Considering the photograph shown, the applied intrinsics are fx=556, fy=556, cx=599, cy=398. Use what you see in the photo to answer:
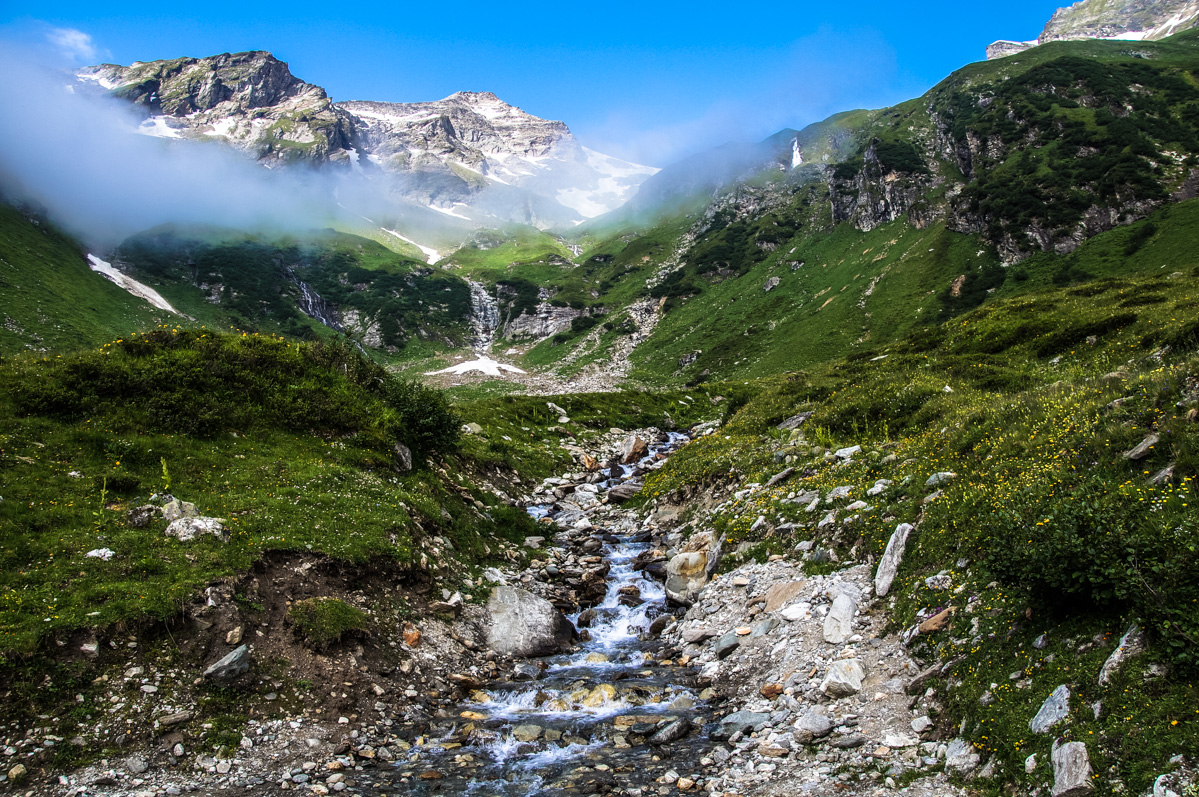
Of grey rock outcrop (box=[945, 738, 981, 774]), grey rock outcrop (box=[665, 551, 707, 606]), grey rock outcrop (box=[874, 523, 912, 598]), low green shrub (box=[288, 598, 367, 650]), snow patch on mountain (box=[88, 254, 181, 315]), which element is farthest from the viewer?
snow patch on mountain (box=[88, 254, 181, 315])

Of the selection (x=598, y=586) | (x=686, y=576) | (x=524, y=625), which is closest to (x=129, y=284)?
(x=598, y=586)

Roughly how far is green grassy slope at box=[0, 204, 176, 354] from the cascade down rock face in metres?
98.2

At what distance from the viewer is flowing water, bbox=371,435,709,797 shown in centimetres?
1049

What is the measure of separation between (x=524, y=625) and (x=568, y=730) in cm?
504

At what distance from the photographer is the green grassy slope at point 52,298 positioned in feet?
324

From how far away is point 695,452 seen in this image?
3341 centimetres

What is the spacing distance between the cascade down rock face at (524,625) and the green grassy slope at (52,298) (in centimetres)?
9816

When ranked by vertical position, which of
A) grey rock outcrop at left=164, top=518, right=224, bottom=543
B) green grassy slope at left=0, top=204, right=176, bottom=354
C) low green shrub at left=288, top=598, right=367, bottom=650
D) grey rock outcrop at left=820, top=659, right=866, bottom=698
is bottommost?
grey rock outcrop at left=820, top=659, right=866, bottom=698

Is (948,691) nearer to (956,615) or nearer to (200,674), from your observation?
(956,615)

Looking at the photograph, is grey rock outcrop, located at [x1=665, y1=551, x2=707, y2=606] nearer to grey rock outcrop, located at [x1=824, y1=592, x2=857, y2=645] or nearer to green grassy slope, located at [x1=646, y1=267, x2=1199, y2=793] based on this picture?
green grassy slope, located at [x1=646, y1=267, x2=1199, y2=793]

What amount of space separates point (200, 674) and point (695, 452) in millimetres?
26217

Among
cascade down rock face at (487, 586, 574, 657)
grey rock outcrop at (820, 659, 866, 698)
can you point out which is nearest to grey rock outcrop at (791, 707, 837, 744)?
grey rock outcrop at (820, 659, 866, 698)

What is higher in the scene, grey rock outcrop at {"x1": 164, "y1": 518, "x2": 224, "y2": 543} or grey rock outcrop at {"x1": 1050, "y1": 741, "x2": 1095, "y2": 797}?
grey rock outcrop at {"x1": 164, "y1": 518, "x2": 224, "y2": 543}

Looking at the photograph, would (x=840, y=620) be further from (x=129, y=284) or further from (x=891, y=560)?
(x=129, y=284)
